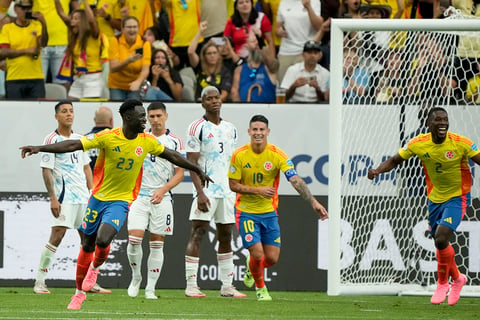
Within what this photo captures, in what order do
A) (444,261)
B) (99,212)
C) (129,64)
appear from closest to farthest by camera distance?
(99,212) < (444,261) < (129,64)

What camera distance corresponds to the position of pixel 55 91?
15.0 m

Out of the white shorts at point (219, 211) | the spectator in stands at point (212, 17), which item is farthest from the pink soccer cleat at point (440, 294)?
the spectator in stands at point (212, 17)

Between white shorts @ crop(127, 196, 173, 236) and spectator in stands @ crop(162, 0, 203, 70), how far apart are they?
418 cm

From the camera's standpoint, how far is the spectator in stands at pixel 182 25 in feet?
52.2

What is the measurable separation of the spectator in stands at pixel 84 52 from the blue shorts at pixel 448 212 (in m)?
5.56

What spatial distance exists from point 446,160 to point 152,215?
11.6 feet

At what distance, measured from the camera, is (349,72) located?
13.7 metres

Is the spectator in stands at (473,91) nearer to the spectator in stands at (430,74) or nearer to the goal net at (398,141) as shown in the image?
the goal net at (398,141)

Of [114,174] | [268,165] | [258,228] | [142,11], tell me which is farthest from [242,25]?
[114,174]

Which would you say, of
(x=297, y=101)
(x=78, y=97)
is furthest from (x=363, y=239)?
(x=78, y=97)

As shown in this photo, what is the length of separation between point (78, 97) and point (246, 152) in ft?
13.2

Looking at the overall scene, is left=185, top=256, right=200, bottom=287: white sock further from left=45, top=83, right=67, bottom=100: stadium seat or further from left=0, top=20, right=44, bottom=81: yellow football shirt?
left=0, top=20, right=44, bottom=81: yellow football shirt

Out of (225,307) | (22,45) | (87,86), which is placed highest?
(22,45)

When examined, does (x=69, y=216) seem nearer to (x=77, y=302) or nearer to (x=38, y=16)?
(x=77, y=302)
